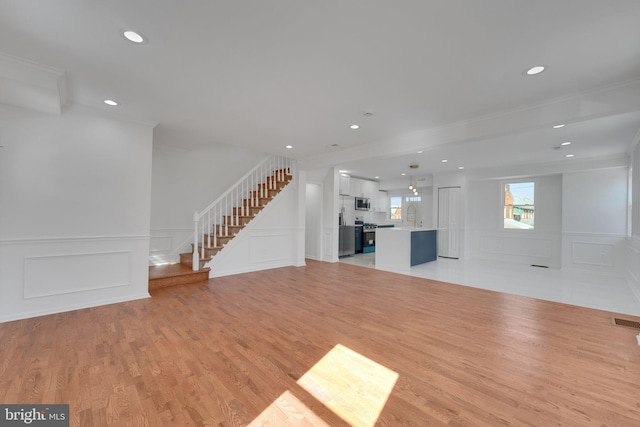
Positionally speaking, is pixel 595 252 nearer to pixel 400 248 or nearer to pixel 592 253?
pixel 592 253

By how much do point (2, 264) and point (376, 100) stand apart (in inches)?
187

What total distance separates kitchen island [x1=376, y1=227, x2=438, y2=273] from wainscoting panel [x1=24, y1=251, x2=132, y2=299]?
5141 millimetres

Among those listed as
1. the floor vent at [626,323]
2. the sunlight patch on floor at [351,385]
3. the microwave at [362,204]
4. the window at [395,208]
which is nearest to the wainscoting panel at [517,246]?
the window at [395,208]

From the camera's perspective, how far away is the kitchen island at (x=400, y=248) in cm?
619

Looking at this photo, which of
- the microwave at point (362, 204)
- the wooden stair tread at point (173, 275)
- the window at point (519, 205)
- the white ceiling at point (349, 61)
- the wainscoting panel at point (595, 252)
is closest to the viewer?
the white ceiling at point (349, 61)

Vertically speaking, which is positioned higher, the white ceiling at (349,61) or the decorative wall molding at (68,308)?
the white ceiling at (349,61)

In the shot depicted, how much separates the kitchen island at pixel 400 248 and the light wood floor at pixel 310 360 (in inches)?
89.7

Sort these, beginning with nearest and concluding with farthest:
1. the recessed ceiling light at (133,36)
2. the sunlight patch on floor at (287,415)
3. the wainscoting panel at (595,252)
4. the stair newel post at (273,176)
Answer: the sunlight patch on floor at (287,415) < the recessed ceiling light at (133,36) < the wainscoting panel at (595,252) < the stair newel post at (273,176)

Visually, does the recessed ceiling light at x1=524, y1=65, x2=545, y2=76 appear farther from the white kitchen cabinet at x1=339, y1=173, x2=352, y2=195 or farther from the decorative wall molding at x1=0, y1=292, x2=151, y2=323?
the white kitchen cabinet at x1=339, y1=173, x2=352, y2=195

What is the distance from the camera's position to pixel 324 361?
229cm

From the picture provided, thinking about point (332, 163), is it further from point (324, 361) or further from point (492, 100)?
point (324, 361)

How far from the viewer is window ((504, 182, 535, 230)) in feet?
23.7

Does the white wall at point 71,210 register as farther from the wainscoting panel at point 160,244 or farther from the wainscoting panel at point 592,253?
the wainscoting panel at point 592,253

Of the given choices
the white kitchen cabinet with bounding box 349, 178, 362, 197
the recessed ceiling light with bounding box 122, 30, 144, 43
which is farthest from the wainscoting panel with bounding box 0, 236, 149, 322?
the white kitchen cabinet with bounding box 349, 178, 362, 197
